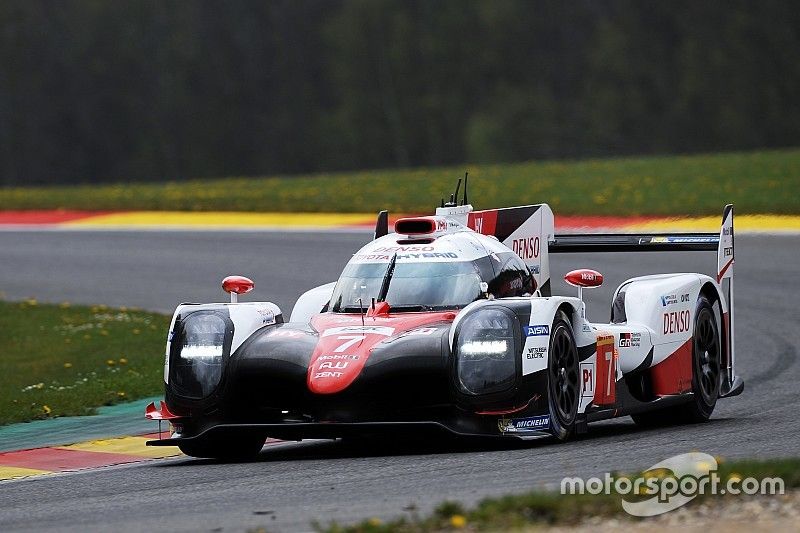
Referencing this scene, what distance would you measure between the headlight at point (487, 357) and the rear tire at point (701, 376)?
2.49 meters

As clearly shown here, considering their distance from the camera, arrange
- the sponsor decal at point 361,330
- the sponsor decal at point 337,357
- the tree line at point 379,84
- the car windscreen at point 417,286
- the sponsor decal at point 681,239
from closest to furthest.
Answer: the sponsor decal at point 337,357 → the sponsor decal at point 361,330 → the car windscreen at point 417,286 → the sponsor decal at point 681,239 → the tree line at point 379,84

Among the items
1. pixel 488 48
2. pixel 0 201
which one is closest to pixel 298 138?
pixel 488 48

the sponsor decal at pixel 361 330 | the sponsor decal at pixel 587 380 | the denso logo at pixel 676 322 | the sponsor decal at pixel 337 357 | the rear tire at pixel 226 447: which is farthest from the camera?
the denso logo at pixel 676 322

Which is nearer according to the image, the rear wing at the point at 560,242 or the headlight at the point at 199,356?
the headlight at the point at 199,356

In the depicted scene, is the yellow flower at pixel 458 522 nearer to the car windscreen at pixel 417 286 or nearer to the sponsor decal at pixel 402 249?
the car windscreen at pixel 417 286

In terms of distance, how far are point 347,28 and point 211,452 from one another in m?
61.5

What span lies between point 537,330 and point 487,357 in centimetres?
36

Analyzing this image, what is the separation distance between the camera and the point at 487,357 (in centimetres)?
927

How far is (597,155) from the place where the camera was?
Answer: 198 feet

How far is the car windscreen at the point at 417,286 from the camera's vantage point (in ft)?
33.7

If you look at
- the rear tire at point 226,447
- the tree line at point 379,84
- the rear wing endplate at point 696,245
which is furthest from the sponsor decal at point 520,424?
the tree line at point 379,84

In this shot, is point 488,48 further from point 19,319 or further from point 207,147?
point 19,319

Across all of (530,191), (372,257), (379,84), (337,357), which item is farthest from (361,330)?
(379,84)

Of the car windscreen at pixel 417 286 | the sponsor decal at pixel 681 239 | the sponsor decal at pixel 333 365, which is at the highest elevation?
the sponsor decal at pixel 681 239
